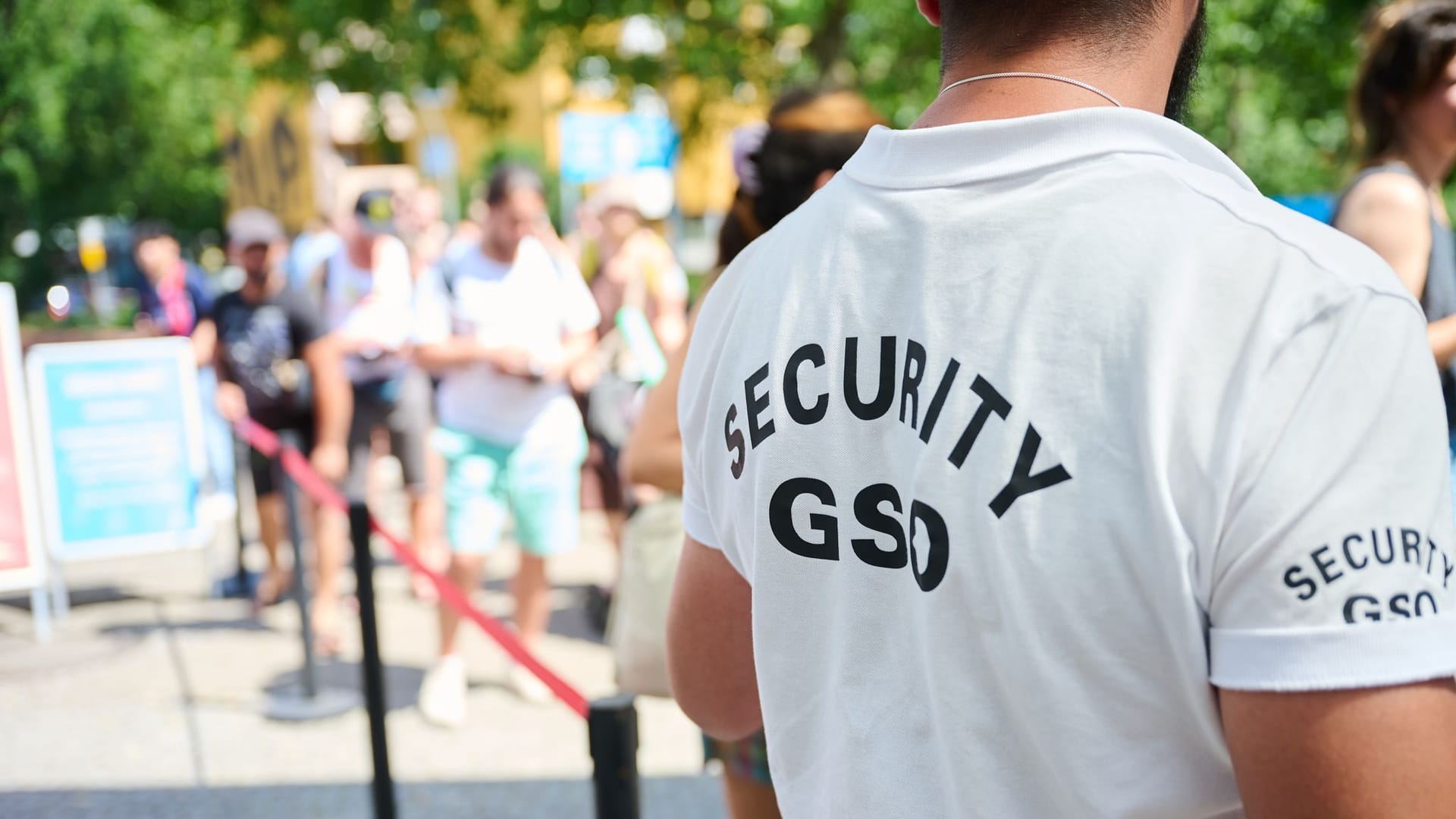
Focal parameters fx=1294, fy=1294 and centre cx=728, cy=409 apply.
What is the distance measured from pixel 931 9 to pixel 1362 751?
76cm

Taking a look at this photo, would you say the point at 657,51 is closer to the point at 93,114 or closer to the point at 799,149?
the point at 93,114

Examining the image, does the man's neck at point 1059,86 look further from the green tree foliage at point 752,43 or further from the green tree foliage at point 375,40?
the green tree foliage at point 375,40

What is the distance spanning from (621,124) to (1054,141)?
54.7 ft

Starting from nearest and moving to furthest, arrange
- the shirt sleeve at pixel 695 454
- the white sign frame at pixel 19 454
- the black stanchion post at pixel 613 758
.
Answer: the shirt sleeve at pixel 695 454
the black stanchion post at pixel 613 758
the white sign frame at pixel 19 454

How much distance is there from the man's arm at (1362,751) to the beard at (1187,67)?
1.73 feet

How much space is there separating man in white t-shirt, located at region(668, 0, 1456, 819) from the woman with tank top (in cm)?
160

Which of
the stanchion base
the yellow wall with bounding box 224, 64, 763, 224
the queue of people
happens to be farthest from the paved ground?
the queue of people

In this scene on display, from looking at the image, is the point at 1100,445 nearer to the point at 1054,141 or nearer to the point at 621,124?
the point at 1054,141

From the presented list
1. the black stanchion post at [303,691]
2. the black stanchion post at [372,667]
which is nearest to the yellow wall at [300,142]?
the black stanchion post at [372,667]

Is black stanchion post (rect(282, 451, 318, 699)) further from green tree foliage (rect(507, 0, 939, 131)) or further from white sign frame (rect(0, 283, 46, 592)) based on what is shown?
green tree foliage (rect(507, 0, 939, 131))

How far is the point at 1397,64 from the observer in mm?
2738

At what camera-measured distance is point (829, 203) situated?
3.92 feet

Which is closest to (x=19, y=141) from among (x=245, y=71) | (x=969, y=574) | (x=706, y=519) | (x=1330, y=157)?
(x=245, y=71)

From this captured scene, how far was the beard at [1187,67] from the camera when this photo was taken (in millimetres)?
1154
